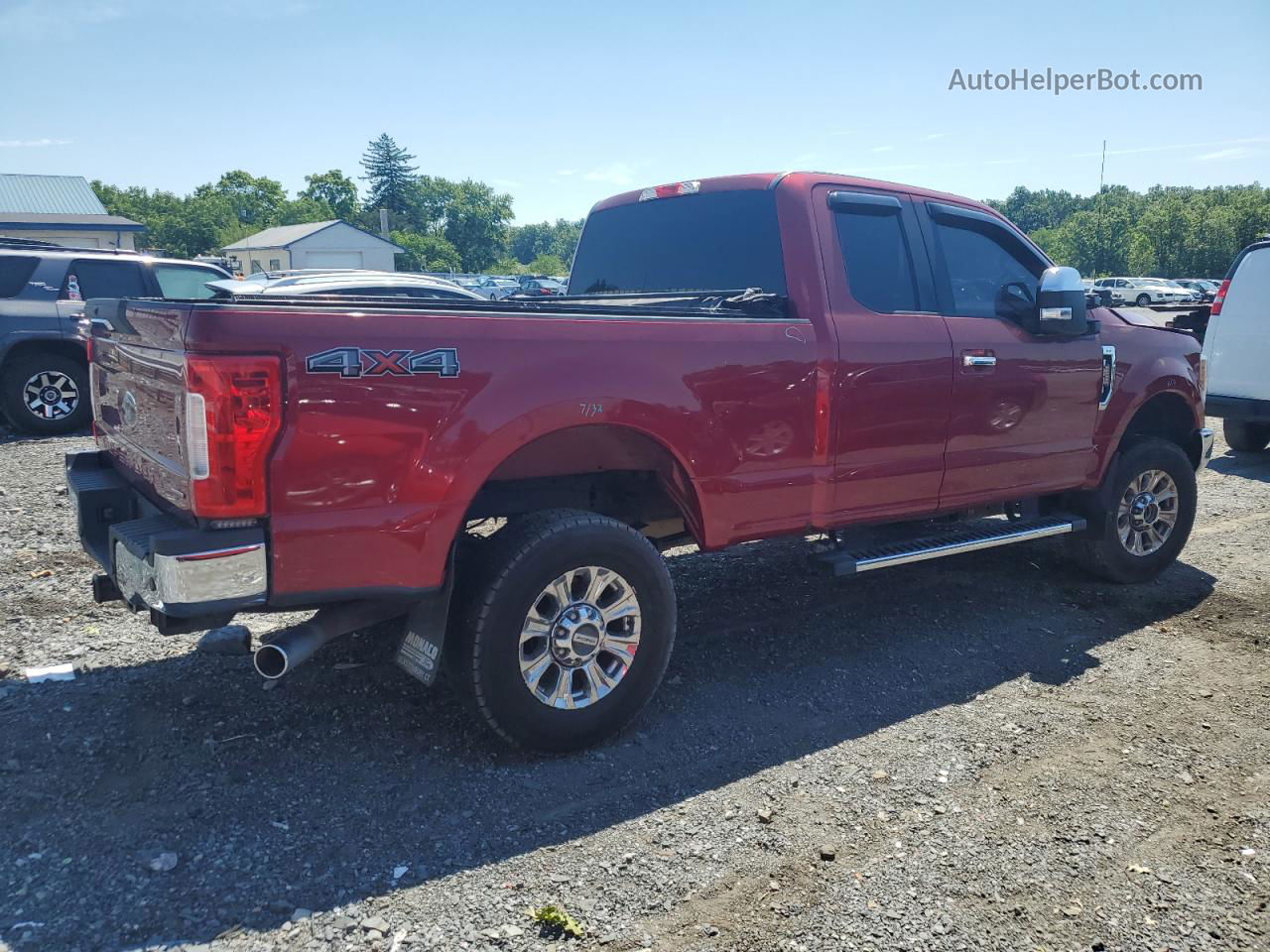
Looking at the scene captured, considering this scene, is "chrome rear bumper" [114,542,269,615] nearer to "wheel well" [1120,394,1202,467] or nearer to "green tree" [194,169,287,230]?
"wheel well" [1120,394,1202,467]

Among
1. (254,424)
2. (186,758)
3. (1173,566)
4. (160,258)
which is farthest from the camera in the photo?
(160,258)

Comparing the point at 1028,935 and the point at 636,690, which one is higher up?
the point at 636,690

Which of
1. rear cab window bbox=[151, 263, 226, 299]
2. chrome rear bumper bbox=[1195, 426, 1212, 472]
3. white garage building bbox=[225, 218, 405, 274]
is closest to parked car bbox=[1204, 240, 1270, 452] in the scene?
chrome rear bumper bbox=[1195, 426, 1212, 472]

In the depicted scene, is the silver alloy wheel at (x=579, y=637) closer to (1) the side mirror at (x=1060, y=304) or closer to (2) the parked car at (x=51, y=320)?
(1) the side mirror at (x=1060, y=304)

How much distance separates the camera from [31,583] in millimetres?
5441

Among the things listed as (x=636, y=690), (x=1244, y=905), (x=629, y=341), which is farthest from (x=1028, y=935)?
(x=629, y=341)

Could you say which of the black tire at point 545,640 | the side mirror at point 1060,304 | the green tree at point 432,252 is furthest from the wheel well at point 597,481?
the green tree at point 432,252

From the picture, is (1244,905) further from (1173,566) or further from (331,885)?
(1173,566)

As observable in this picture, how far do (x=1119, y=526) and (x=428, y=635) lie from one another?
14.0ft

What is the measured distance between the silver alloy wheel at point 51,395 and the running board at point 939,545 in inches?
359

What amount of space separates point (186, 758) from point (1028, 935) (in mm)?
2892

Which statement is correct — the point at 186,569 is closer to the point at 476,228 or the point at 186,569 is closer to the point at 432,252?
the point at 432,252

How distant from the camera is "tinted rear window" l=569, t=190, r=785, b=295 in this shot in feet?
14.9

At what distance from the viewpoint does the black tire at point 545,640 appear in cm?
341
